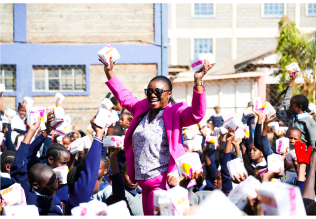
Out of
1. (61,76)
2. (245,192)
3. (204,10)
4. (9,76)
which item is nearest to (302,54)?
(61,76)

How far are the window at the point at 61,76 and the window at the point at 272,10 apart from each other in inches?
603

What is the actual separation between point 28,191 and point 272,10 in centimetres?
2232

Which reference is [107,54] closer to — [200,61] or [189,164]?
[200,61]

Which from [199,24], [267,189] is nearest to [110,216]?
[267,189]

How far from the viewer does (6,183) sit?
3.83 m

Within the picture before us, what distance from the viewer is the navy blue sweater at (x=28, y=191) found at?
2.69 metres

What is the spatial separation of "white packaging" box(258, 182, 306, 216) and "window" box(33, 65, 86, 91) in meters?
9.20

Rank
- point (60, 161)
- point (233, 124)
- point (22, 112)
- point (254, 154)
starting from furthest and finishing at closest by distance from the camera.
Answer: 1. point (22, 112)
2. point (254, 154)
3. point (233, 124)
4. point (60, 161)

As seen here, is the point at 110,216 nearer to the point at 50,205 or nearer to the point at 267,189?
the point at 267,189

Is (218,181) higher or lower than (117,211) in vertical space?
lower

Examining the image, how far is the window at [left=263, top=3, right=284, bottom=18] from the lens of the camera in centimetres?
2247

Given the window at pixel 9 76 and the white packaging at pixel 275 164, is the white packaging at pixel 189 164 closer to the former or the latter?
the white packaging at pixel 275 164

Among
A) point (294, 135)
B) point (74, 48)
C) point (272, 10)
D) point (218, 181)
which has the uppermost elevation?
point (272, 10)

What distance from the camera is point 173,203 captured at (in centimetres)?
195
